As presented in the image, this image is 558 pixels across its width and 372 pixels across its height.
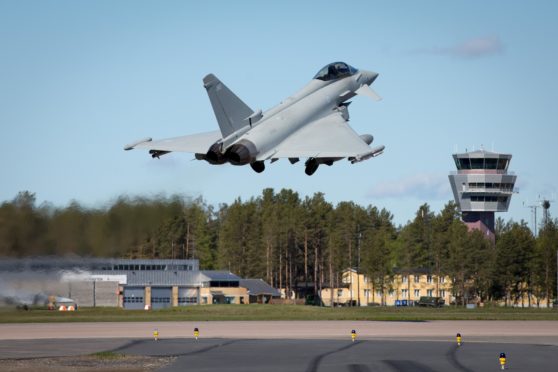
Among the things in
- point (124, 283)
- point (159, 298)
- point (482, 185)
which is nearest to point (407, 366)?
point (124, 283)

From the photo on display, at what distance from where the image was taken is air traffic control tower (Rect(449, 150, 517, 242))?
16712cm

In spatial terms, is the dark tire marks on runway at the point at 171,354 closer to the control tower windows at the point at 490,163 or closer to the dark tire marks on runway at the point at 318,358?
the dark tire marks on runway at the point at 318,358

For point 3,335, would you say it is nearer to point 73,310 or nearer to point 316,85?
point 73,310

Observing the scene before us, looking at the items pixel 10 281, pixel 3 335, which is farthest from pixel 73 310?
pixel 10 281

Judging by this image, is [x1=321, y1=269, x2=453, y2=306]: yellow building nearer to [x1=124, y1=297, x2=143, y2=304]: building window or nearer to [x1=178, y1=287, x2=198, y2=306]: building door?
[x1=178, y1=287, x2=198, y2=306]: building door

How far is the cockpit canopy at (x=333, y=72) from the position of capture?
162 feet

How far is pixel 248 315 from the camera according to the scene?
89188 millimetres

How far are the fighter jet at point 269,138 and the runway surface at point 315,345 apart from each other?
29.8 ft

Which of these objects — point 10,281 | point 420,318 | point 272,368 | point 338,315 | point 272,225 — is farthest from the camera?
point 272,225

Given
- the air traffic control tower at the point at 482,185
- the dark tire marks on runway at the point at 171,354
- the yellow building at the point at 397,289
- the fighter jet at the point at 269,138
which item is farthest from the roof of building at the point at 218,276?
the fighter jet at the point at 269,138

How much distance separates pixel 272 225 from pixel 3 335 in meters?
107

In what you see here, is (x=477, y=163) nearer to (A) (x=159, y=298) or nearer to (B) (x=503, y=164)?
(B) (x=503, y=164)

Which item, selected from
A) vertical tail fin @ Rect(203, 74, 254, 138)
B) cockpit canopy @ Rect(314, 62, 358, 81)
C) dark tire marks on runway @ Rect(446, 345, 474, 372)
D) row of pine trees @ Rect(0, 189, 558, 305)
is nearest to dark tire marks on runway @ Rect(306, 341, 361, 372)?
dark tire marks on runway @ Rect(446, 345, 474, 372)

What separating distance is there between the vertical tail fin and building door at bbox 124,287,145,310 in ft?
242
